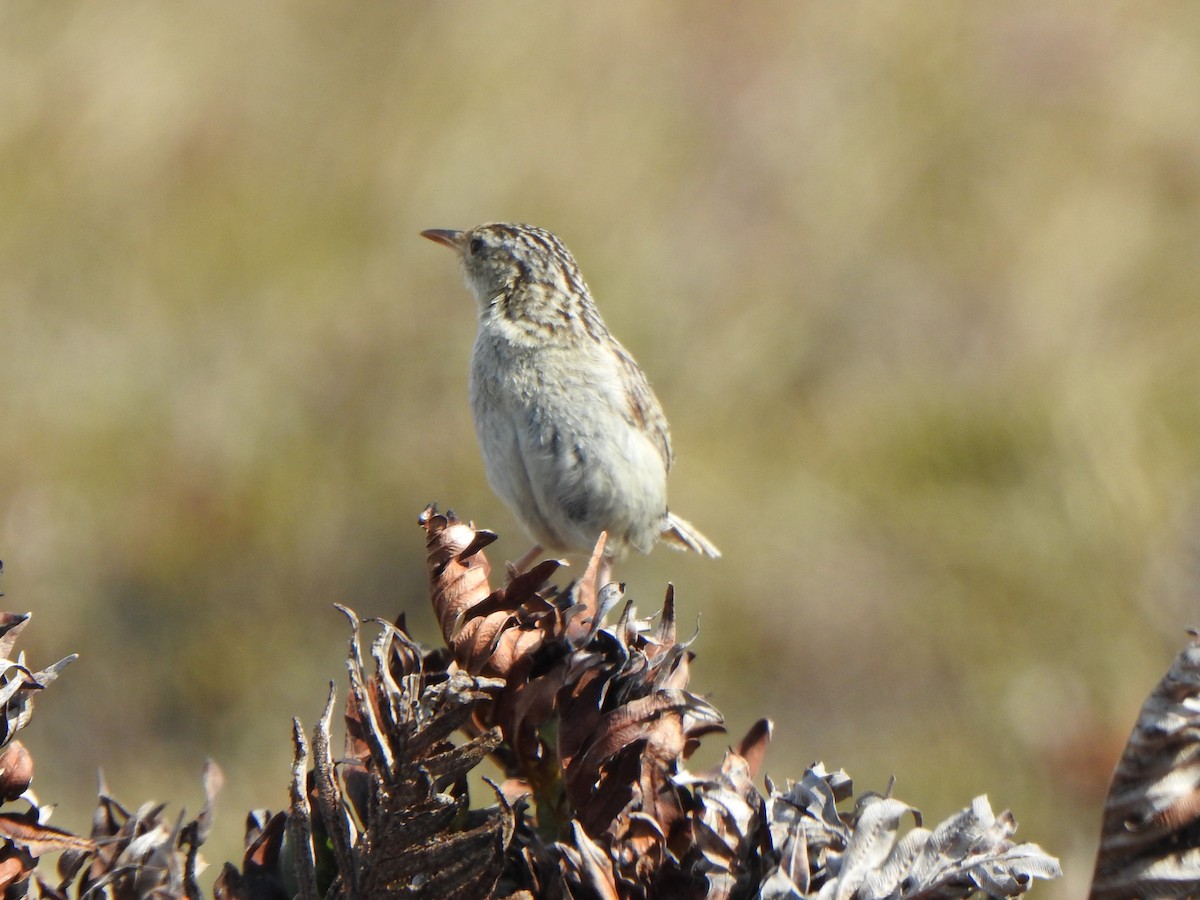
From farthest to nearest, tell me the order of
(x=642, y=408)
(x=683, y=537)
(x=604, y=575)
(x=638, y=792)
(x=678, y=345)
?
(x=678, y=345), (x=683, y=537), (x=642, y=408), (x=604, y=575), (x=638, y=792)

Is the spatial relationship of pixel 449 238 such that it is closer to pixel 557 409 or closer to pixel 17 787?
pixel 557 409

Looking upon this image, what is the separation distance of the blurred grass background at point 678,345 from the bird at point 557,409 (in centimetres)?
223

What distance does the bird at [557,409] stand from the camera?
5938mm

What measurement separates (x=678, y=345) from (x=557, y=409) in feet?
Answer: 17.4

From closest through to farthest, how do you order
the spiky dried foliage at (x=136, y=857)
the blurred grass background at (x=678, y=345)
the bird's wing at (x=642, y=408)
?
1. the spiky dried foliage at (x=136, y=857)
2. the bird's wing at (x=642, y=408)
3. the blurred grass background at (x=678, y=345)

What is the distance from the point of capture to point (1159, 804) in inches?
77.8

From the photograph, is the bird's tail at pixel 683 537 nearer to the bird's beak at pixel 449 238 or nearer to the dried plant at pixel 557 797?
the bird's beak at pixel 449 238

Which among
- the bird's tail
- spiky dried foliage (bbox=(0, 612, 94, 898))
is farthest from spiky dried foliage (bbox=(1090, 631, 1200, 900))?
the bird's tail

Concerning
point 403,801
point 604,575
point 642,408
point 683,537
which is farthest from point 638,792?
point 683,537

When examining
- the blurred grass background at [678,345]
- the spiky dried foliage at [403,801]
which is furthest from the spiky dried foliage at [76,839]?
the blurred grass background at [678,345]

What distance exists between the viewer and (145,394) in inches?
418

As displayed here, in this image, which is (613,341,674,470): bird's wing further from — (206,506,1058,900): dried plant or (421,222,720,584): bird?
(206,506,1058,900): dried plant

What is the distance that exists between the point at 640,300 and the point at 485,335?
5167mm

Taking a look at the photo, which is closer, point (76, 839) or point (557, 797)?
point (76, 839)
